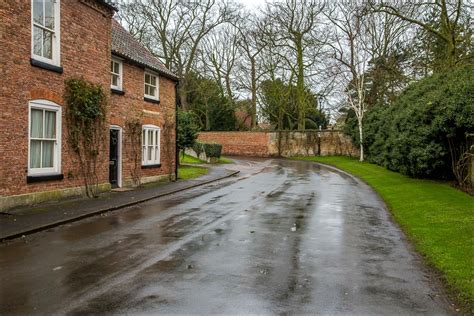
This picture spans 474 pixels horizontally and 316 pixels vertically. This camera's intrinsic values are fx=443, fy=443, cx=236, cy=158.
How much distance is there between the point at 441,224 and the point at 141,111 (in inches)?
542

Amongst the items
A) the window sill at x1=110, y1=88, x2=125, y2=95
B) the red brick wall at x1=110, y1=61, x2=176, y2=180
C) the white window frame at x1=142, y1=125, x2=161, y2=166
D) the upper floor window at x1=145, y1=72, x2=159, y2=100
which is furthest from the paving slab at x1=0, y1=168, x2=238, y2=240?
the upper floor window at x1=145, y1=72, x2=159, y2=100

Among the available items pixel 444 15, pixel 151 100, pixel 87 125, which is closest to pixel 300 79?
pixel 444 15

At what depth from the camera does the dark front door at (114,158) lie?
18000 millimetres

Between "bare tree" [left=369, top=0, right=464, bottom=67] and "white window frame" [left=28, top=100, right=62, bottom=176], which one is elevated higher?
"bare tree" [left=369, top=0, right=464, bottom=67]

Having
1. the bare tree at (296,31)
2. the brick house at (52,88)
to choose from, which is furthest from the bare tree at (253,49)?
the brick house at (52,88)

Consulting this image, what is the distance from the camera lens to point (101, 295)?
555 cm

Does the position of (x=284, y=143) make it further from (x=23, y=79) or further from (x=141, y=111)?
(x=23, y=79)

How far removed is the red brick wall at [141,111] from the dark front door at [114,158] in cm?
35

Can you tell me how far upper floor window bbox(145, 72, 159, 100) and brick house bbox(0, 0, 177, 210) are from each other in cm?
110

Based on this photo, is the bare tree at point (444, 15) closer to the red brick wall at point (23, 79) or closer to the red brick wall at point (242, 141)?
the red brick wall at point (23, 79)

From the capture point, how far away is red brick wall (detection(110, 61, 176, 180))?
725 inches

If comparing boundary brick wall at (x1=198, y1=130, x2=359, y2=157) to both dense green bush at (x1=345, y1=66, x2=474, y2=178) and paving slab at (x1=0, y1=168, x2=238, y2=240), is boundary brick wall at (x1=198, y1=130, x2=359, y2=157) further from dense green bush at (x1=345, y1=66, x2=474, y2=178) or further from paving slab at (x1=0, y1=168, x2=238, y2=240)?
paving slab at (x1=0, y1=168, x2=238, y2=240)

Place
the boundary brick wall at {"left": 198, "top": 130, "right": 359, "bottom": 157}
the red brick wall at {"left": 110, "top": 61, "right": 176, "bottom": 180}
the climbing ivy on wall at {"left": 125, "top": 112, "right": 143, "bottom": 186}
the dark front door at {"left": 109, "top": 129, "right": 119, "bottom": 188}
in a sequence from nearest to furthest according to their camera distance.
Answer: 1. the dark front door at {"left": 109, "top": 129, "right": 119, "bottom": 188}
2. the red brick wall at {"left": 110, "top": 61, "right": 176, "bottom": 180}
3. the climbing ivy on wall at {"left": 125, "top": 112, "right": 143, "bottom": 186}
4. the boundary brick wall at {"left": 198, "top": 130, "right": 359, "bottom": 157}

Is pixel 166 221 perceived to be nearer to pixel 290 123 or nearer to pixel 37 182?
pixel 37 182
